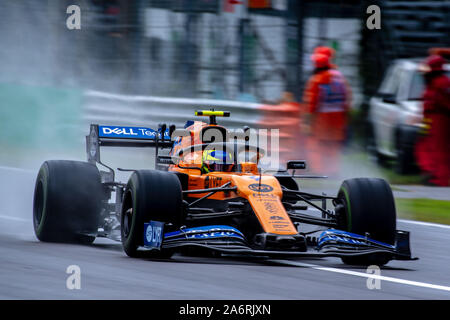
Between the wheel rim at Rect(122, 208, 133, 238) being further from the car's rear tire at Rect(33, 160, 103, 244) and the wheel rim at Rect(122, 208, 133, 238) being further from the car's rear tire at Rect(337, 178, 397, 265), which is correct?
the car's rear tire at Rect(337, 178, 397, 265)

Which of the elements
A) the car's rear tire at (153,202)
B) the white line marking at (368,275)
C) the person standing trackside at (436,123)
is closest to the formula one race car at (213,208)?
the car's rear tire at (153,202)

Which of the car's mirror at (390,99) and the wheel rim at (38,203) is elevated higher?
the car's mirror at (390,99)

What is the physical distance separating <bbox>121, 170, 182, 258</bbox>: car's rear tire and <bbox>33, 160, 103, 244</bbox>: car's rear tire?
1387mm

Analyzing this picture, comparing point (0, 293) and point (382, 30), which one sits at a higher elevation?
point (382, 30)

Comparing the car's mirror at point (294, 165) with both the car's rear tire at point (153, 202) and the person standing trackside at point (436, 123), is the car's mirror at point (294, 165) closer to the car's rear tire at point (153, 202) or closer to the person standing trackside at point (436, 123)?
the car's rear tire at point (153, 202)

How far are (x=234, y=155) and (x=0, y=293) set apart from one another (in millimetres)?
3624

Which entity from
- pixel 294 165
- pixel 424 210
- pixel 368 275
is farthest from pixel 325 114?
pixel 368 275

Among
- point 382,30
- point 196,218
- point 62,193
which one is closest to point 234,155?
point 196,218

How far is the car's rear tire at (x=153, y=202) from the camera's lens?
8.31 metres

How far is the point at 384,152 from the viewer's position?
16203mm

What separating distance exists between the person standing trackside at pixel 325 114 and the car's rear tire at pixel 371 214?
245 inches

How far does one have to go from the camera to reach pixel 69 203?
9703 millimetres
